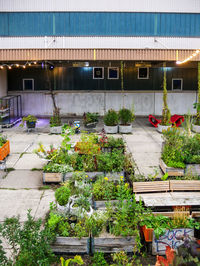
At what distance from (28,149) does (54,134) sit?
363 cm

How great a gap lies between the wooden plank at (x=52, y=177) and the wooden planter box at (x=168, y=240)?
14.6 ft

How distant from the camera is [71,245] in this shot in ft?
19.9

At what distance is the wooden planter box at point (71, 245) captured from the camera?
6.05 meters

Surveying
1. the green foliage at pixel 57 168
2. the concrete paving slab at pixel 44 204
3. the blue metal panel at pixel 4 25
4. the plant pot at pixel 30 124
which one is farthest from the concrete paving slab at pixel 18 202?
the blue metal panel at pixel 4 25

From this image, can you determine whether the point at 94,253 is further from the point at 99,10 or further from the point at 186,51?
the point at 99,10

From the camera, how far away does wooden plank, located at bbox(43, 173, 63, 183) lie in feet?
32.1

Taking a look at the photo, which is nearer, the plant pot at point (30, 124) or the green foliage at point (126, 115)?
the plant pot at point (30, 124)

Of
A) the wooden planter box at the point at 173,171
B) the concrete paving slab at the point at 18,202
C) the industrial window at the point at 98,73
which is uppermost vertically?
the industrial window at the point at 98,73

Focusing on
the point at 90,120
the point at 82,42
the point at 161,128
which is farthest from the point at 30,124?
the point at 161,128

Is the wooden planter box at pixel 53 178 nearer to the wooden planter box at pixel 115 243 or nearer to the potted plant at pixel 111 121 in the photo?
the wooden planter box at pixel 115 243

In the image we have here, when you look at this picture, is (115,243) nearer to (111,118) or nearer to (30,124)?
(111,118)

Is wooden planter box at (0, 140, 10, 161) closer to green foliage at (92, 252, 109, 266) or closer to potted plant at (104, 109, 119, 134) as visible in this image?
potted plant at (104, 109, 119, 134)

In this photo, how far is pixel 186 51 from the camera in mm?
16969

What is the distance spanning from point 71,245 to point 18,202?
3.08m
